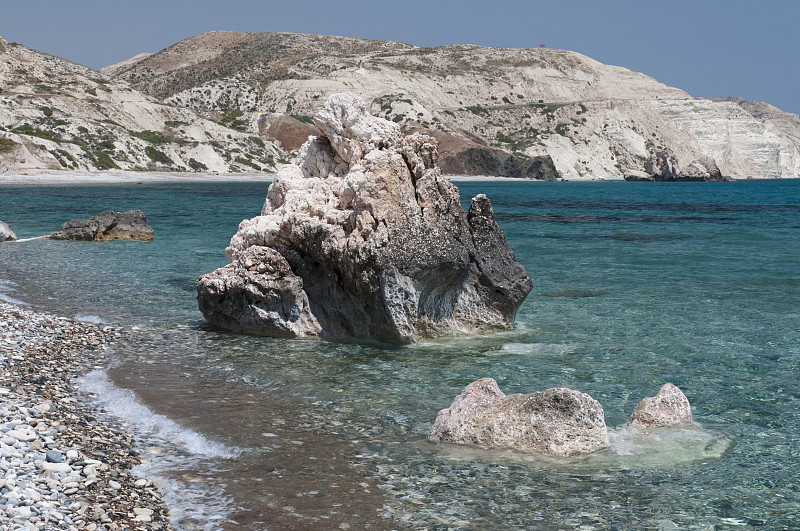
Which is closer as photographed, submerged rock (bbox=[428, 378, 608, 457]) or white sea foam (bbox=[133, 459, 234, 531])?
white sea foam (bbox=[133, 459, 234, 531])

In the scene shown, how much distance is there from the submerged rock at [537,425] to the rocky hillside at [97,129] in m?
80.7

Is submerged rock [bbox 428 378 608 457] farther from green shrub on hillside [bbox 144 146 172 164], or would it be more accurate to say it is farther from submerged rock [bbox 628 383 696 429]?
green shrub on hillside [bbox 144 146 172 164]

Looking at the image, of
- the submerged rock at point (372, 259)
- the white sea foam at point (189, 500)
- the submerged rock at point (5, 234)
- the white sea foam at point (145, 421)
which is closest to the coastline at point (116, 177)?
the submerged rock at point (5, 234)

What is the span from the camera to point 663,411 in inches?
328

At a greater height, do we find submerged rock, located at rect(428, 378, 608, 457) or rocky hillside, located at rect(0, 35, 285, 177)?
rocky hillside, located at rect(0, 35, 285, 177)

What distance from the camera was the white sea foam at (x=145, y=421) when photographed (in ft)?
24.5

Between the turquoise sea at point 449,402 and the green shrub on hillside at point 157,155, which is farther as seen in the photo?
the green shrub on hillside at point 157,155

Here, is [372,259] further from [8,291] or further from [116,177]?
[116,177]

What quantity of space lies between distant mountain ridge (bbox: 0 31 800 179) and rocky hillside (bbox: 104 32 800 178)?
24 cm

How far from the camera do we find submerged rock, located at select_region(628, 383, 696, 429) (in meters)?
8.27

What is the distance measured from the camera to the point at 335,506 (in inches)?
248

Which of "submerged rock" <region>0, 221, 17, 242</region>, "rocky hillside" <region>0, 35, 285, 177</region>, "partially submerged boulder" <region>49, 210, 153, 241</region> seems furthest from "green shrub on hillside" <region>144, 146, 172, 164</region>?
"submerged rock" <region>0, 221, 17, 242</region>

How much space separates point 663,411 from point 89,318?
31.4 feet

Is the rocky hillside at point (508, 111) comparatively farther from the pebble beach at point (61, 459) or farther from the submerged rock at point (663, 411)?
the submerged rock at point (663, 411)
